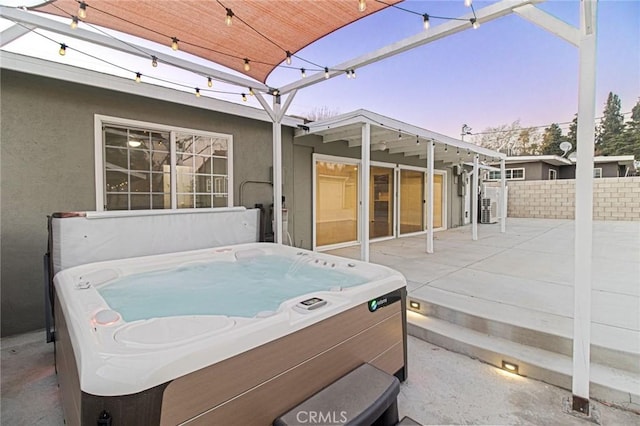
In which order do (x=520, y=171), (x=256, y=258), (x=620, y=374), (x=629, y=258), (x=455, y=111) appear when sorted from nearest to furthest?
(x=620, y=374), (x=256, y=258), (x=629, y=258), (x=455, y=111), (x=520, y=171)

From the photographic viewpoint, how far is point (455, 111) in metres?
13.9

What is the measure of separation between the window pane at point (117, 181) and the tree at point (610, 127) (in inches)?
1003

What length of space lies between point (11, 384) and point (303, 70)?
3888mm

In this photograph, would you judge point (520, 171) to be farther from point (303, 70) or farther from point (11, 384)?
point (11, 384)

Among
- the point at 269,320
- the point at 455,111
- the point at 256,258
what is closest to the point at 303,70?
the point at 256,258

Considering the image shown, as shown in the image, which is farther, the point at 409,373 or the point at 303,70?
the point at 303,70

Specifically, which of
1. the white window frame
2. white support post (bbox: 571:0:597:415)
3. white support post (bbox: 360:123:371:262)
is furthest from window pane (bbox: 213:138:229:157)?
white support post (bbox: 571:0:597:415)

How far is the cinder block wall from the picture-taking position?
11.4 m

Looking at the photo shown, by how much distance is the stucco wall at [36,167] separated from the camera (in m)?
2.95

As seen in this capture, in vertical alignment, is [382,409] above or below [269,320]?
below

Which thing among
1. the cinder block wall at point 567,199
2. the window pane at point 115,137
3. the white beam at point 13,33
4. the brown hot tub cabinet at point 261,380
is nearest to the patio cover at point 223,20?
the white beam at point 13,33

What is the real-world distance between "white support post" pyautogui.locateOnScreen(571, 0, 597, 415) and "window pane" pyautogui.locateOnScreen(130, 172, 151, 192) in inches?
175

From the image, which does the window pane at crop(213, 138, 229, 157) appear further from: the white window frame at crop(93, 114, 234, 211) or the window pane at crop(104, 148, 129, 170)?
the window pane at crop(104, 148, 129, 170)

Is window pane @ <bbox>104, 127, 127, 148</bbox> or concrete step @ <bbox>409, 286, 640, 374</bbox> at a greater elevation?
window pane @ <bbox>104, 127, 127, 148</bbox>
